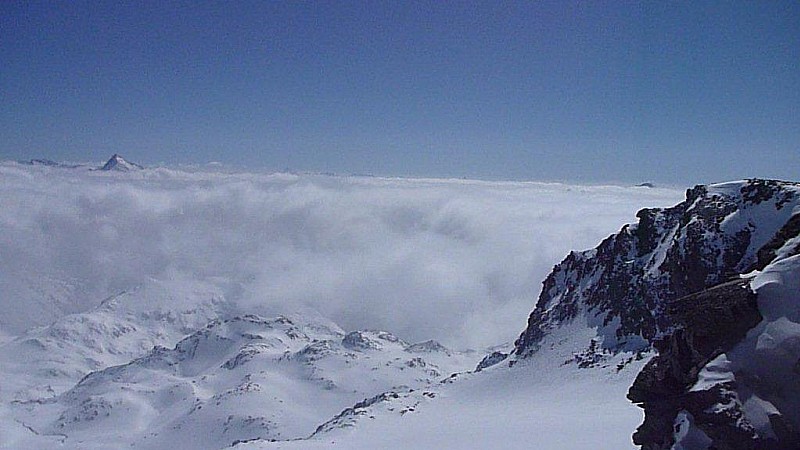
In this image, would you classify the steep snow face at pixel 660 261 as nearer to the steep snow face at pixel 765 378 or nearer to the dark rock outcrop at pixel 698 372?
the dark rock outcrop at pixel 698 372

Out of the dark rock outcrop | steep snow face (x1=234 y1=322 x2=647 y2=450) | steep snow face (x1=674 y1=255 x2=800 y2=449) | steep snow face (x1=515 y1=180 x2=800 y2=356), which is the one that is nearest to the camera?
steep snow face (x1=674 y1=255 x2=800 y2=449)

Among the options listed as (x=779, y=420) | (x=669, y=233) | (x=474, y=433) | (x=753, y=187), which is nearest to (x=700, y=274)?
(x=753, y=187)

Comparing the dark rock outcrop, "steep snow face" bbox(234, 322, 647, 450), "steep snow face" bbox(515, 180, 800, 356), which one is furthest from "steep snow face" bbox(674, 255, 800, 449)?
"steep snow face" bbox(234, 322, 647, 450)

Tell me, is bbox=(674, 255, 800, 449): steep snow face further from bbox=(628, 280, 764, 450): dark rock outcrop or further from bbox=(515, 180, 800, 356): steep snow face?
bbox=(515, 180, 800, 356): steep snow face

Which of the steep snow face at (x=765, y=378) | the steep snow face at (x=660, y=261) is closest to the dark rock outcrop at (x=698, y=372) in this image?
the steep snow face at (x=765, y=378)

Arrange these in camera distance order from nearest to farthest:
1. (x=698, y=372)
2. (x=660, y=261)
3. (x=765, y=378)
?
(x=765, y=378)
(x=698, y=372)
(x=660, y=261)

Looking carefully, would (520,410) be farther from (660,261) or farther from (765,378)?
(765,378)

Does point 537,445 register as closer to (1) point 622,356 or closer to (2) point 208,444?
(1) point 622,356

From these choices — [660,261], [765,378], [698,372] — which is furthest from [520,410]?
[765,378]
